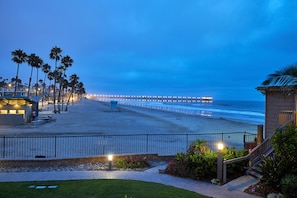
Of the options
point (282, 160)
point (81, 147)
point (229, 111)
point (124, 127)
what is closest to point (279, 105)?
point (282, 160)

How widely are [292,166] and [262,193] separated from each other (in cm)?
142

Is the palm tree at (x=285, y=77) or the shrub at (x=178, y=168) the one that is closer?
the palm tree at (x=285, y=77)

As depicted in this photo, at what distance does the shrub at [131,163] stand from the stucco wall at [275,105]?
21.3 ft

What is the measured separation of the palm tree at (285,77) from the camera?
444 inches

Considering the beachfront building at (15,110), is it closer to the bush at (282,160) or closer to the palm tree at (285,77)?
the palm tree at (285,77)

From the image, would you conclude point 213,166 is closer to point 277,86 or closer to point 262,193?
point 262,193

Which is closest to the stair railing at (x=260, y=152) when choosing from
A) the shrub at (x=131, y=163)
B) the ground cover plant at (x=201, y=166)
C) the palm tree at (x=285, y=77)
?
the ground cover plant at (x=201, y=166)

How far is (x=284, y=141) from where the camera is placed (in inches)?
393

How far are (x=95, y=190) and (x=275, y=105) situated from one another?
31.0 feet

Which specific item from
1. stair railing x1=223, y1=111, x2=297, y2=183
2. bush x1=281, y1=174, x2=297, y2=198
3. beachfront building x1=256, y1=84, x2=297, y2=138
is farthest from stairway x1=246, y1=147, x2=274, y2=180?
bush x1=281, y1=174, x2=297, y2=198

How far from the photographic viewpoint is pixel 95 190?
9828 millimetres

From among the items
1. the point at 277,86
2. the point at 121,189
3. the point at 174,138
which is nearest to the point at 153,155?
the point at 121,189

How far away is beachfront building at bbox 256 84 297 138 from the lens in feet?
39.9

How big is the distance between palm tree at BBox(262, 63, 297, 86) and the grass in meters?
5.80
